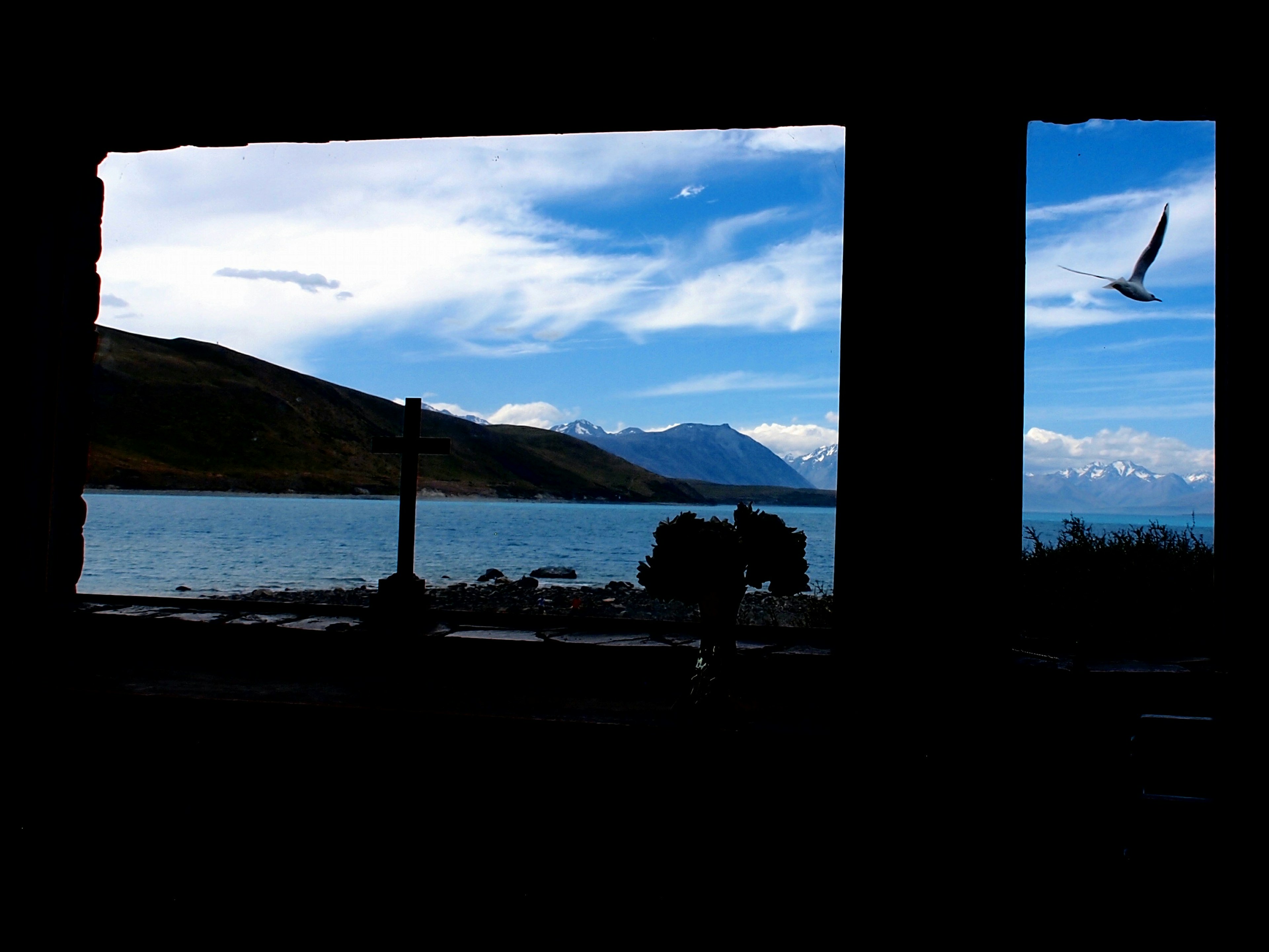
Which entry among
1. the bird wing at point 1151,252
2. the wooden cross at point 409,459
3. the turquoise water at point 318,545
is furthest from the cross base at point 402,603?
the bird wing at point 1151,252

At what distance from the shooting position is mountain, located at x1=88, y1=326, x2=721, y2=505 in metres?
65.7

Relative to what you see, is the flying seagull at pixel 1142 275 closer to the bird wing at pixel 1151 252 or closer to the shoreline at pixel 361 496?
the bird wing at pixel 1151 252

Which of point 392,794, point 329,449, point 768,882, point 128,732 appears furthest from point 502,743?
point 329,449

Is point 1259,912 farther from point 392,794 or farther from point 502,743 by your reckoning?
point 392,794

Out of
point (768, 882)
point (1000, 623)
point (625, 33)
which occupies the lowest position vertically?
point (768, 882)

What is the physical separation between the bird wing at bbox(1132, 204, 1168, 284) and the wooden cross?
3255mm

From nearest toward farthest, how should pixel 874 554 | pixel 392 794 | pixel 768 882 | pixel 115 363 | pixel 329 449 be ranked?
pixel 768 882, pixel 392 794, pixel 874 554, pixel 329 449, pixel 115 363

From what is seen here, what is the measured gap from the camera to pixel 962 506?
7.20ft

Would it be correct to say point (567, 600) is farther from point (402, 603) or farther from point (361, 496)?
point (361, 496)

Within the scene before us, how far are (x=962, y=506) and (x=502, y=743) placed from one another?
4.83 feet

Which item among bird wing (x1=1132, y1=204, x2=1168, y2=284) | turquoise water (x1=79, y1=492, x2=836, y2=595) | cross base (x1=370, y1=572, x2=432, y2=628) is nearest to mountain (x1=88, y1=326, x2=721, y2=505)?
turquoise water (x1=79, y1=492, x2=836, y2=595)

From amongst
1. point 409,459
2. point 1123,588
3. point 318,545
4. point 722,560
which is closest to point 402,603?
point 409,459

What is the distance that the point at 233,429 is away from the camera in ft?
229

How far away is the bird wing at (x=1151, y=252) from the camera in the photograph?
334 centimetres
